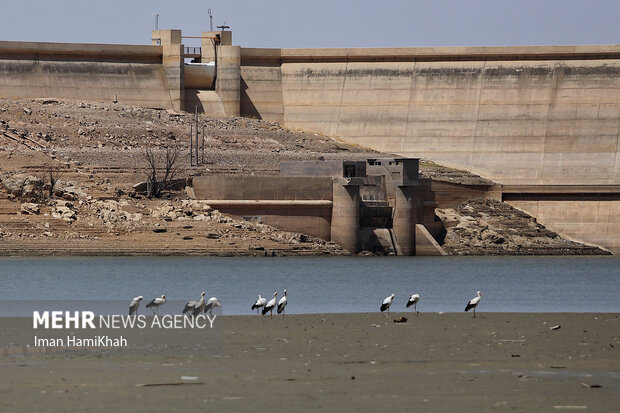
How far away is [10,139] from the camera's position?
2963 inches

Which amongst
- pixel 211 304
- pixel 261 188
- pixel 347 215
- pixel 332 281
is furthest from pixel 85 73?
pixel 211 304

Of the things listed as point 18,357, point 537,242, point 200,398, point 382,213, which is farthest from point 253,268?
point 200,398

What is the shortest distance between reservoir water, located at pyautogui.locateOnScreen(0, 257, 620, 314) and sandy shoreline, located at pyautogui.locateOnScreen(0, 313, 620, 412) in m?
8.77

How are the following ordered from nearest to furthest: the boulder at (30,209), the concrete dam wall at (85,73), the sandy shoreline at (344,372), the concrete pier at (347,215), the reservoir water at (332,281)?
1. the sandy shoreline at (344,372)
2. the reservoir water at (332,281)
3. the boulder at (30,209)
4. the concrete pier at (347,215)
5. the concrete dam wall at (85,73)

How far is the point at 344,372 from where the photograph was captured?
19594mm

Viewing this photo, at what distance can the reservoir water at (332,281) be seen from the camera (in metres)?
37.6

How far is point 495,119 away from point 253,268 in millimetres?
33776

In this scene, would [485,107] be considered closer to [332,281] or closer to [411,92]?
[411,92]

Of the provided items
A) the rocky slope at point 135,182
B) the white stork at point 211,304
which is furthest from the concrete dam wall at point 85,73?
the white stork at point 211,304

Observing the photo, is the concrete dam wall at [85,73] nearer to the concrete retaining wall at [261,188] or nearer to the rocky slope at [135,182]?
the rocky slope at [135,182]

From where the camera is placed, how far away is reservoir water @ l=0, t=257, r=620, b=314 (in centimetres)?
3762

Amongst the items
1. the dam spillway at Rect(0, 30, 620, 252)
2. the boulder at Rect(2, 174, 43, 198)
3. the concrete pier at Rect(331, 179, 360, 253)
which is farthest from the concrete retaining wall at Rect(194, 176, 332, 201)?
A: the dam spillway at Rect(0, 30, 620, 252)

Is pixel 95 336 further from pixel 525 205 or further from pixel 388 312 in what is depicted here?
pixel 525 205

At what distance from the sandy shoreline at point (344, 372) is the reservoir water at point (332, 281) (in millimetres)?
8771
